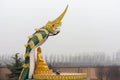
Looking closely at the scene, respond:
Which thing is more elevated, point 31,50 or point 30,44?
point 30,44

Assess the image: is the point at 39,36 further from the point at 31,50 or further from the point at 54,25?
the point at 54,25

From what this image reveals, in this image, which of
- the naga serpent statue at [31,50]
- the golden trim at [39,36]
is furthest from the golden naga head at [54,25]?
the golden trim at [39,36]

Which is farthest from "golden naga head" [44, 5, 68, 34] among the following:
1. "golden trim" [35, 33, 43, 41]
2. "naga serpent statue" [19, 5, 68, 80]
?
"golden trim" [35, 33, 43, 41]

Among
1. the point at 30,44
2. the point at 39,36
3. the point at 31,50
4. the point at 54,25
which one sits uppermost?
the point at 54,25

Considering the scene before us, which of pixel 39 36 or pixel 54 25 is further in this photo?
pixel 54 25

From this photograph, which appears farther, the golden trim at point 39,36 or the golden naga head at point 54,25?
the golden naga head at point 54,25

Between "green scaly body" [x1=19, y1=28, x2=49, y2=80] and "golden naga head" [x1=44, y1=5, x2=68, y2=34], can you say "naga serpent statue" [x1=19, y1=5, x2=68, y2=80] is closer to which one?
"green scaly body" [x1=19, y1=28, x2=49, y2=80]

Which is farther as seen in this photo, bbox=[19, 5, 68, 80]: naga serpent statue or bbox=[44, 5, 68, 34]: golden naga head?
bbox=[44, 5, 68, 34]: golden naga head

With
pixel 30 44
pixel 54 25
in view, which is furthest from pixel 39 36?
pixel 54 25

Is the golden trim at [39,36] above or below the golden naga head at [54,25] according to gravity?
below

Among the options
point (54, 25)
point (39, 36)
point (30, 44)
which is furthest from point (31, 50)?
point (54, 25)

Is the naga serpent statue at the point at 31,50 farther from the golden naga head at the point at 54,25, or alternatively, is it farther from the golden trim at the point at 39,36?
the golden naga head at the point at 54,25

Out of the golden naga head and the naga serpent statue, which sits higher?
the golden naga head

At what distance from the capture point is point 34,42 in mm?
10125
